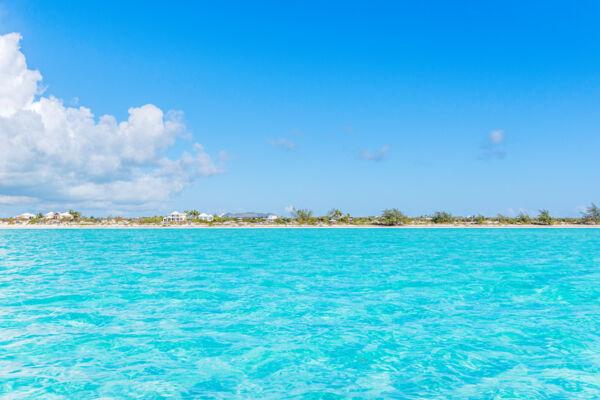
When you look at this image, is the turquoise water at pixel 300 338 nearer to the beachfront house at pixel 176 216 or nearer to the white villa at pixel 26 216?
the beachfront house at pixel 176 216

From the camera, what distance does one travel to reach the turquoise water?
815 centimetres

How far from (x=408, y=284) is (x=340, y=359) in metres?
11.5

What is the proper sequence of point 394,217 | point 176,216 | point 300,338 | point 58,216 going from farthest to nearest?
1. point 176,216
2. point 58,216
3. point 394,217
4. point 300,338

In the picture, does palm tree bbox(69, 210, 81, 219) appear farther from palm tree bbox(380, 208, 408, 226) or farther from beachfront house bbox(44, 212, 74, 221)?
palm tree bbox(380, 208, 408, 226)

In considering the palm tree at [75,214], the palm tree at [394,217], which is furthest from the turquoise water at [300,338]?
the palm tree at [75,214]

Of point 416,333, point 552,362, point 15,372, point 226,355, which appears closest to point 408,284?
point 416,333

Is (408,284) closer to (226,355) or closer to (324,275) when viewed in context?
(324,275)

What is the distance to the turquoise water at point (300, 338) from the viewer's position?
8148 mm

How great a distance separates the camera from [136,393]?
7734 mm

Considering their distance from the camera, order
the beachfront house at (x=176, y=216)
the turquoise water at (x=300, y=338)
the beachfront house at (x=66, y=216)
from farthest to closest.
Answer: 1. the beachfront house at (x=176, y=216)
2. the beachfront house at (x=66, y=216)
3. the turquoise water at (x=300, y=338)

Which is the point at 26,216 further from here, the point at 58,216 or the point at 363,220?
the point at 363,220

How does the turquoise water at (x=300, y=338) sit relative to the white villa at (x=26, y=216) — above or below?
below

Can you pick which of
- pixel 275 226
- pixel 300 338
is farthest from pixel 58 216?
pixel 300 338

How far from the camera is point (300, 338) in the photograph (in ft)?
36.6
